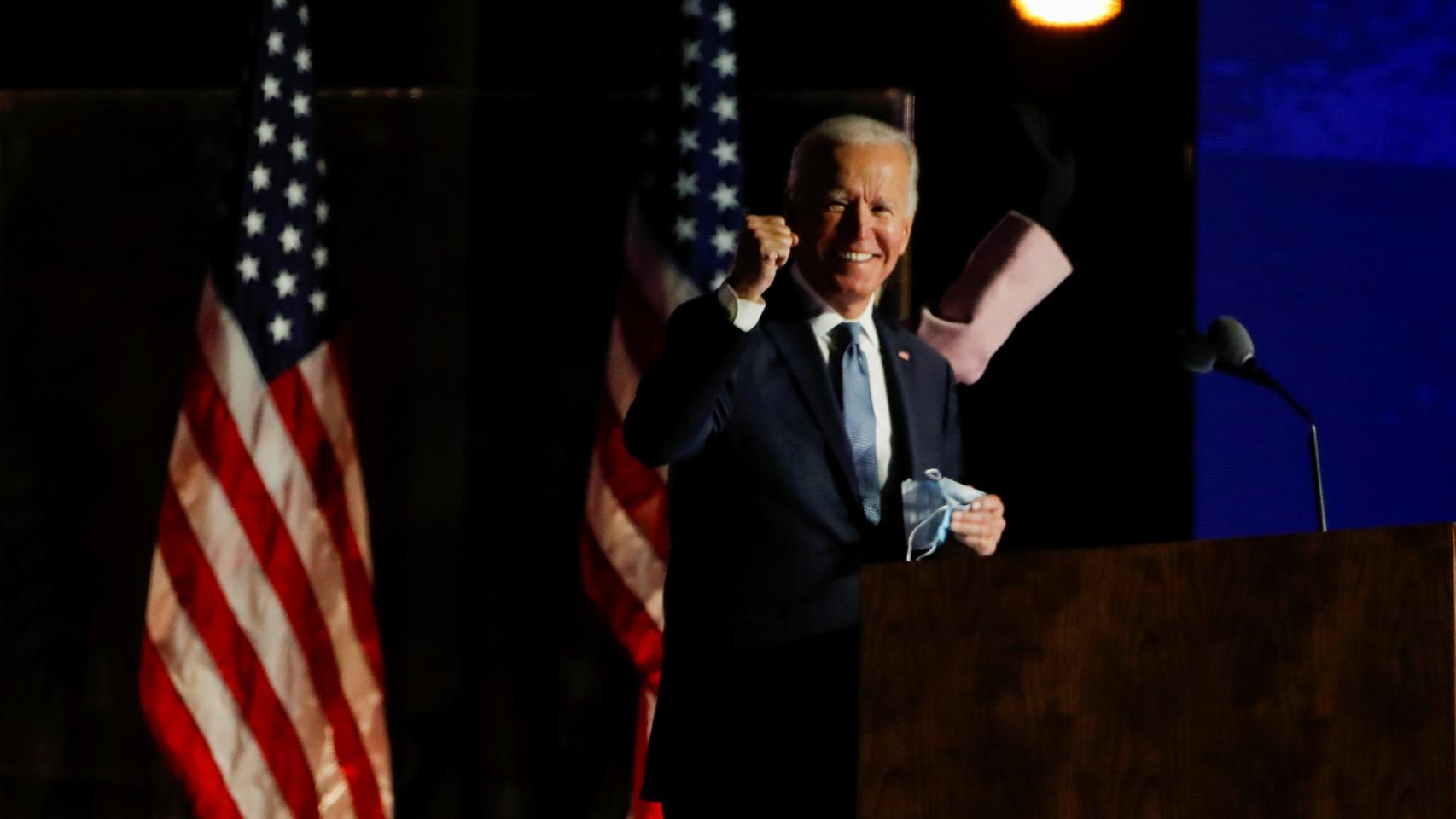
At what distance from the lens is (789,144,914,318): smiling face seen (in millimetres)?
2463

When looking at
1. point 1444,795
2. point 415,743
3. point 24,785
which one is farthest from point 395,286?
point 1444,795

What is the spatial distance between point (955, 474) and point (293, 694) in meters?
1.57

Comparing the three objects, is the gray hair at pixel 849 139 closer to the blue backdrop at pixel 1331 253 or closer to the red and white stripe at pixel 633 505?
the red and white stripe at pixel 633 505

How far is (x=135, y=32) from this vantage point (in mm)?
3994

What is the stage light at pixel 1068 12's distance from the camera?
12.2 ft

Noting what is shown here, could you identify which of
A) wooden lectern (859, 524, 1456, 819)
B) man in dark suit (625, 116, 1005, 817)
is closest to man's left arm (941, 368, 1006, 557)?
man in dark suit (625, 116, 1005, 817)

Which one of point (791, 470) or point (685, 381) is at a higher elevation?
point (685, 381)

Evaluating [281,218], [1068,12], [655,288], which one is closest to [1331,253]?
[1068,12]

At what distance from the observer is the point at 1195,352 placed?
2.57 meters

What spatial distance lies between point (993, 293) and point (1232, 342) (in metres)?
1.11

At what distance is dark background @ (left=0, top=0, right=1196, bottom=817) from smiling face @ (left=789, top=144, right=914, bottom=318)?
106cm

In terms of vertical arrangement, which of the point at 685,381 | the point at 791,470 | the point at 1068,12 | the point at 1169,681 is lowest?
the point at 1169,681

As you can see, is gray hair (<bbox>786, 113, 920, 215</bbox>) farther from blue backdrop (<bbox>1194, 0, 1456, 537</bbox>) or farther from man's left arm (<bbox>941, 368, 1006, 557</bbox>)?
blue backdrop (<bbox>1194, 0, 1456, 537</bbox>)

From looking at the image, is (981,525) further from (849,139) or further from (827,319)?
(849,139)
